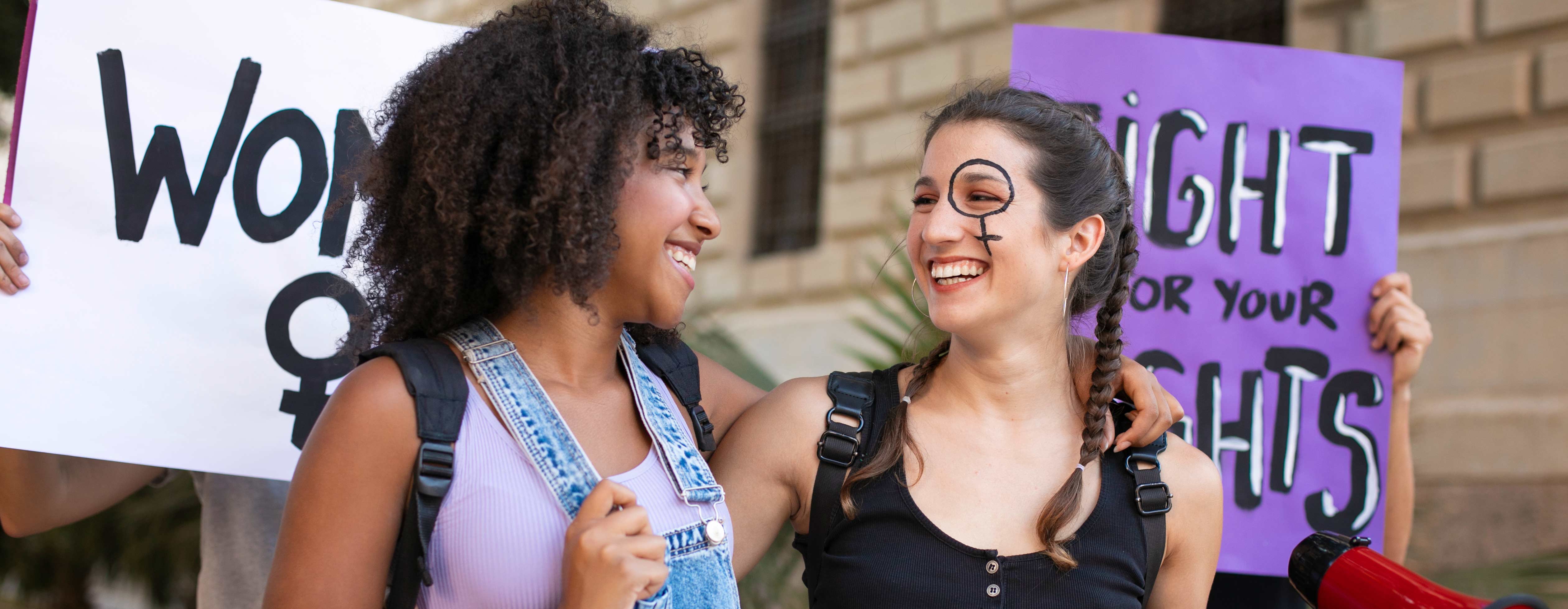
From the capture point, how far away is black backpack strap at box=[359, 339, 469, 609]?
158 centimetres

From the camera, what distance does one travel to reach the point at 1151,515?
86.2 inches

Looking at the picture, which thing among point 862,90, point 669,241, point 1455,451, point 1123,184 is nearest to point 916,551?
point 669,241

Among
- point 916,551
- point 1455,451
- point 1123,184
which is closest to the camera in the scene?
point 916,551

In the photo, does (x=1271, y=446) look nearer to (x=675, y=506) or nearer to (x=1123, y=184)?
(x=1123, y=184)

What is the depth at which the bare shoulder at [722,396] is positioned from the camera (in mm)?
2246

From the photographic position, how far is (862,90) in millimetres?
8773

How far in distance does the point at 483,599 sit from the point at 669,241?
0.60m

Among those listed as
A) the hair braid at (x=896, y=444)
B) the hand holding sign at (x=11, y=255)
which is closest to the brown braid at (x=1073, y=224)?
the hair braid at (x=896, y=444)

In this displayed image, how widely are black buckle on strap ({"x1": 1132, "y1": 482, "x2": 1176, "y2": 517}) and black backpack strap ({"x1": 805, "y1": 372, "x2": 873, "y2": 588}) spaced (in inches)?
19.1

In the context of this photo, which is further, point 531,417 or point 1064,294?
point 1064,294

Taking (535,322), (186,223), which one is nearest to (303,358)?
(186,223)

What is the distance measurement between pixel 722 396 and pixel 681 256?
0.41 metres

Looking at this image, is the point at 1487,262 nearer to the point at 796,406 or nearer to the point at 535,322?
the point at 796,406

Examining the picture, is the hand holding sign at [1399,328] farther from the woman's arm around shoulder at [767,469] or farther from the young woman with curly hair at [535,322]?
the young woman with curly hair at [535,322]
